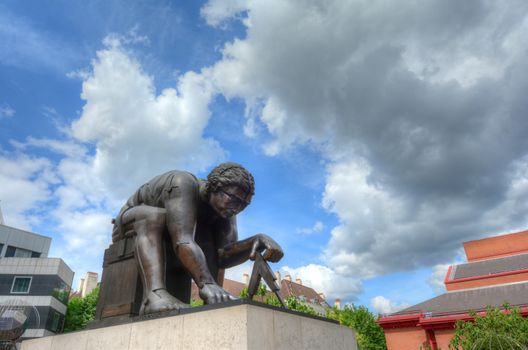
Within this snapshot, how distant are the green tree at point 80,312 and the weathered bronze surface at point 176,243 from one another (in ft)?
108

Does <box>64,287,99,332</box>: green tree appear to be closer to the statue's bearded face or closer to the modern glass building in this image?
the modern glass building

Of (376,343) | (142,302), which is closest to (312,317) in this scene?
(142,302)

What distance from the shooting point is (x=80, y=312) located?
3384 cm

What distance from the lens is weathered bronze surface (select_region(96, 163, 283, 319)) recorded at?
3.44 metres

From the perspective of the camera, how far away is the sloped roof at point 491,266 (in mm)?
26203

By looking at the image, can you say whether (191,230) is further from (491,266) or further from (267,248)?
(491,266)

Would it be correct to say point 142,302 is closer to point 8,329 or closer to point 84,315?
point 8,329

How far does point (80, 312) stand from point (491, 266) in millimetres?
34846

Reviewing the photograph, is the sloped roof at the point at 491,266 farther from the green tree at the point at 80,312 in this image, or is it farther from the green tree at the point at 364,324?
the green tree at the point at 80,312

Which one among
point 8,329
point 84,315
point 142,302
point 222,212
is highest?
point 84,315

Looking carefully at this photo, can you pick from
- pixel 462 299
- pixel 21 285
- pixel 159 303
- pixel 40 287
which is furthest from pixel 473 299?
pixel 21 285

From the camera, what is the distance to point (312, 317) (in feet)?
10.4

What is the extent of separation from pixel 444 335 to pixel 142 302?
23091mm

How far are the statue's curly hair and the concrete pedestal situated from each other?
1.30m
